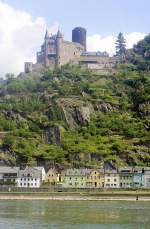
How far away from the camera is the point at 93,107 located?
131125 millimetres

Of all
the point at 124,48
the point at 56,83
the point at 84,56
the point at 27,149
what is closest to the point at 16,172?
the point at 27,149

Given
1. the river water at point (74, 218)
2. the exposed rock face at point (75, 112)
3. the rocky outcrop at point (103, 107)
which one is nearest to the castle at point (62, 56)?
the rocky outcrop at point (103, 107)

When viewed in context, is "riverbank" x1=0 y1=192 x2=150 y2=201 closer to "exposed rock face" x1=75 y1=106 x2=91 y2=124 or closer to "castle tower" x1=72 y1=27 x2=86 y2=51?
"exposed rock face" x1=75 y1=106 x2=91 y2=124

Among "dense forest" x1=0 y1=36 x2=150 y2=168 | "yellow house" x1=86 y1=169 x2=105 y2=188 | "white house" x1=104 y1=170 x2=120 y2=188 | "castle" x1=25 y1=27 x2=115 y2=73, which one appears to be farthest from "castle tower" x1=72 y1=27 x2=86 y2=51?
"yellow house" x1=86 y1=169 x2=105 y2=188

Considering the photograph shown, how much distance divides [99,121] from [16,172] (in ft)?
92.7

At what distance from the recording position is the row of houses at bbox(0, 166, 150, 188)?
343 feet

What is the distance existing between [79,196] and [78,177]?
2151cm

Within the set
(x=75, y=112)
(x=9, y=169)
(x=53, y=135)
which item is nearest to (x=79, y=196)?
(x=9, y=169)

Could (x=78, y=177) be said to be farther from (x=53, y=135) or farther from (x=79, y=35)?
(x=79, y=35)

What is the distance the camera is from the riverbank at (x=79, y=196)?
8275 cm

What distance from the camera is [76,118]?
416 ft

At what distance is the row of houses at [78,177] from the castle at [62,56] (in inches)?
2482

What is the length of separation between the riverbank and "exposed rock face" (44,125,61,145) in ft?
97.2

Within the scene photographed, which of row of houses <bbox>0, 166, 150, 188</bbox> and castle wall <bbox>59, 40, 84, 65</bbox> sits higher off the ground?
castle wall <bbox>59, 40, 84, 65</bbox>
